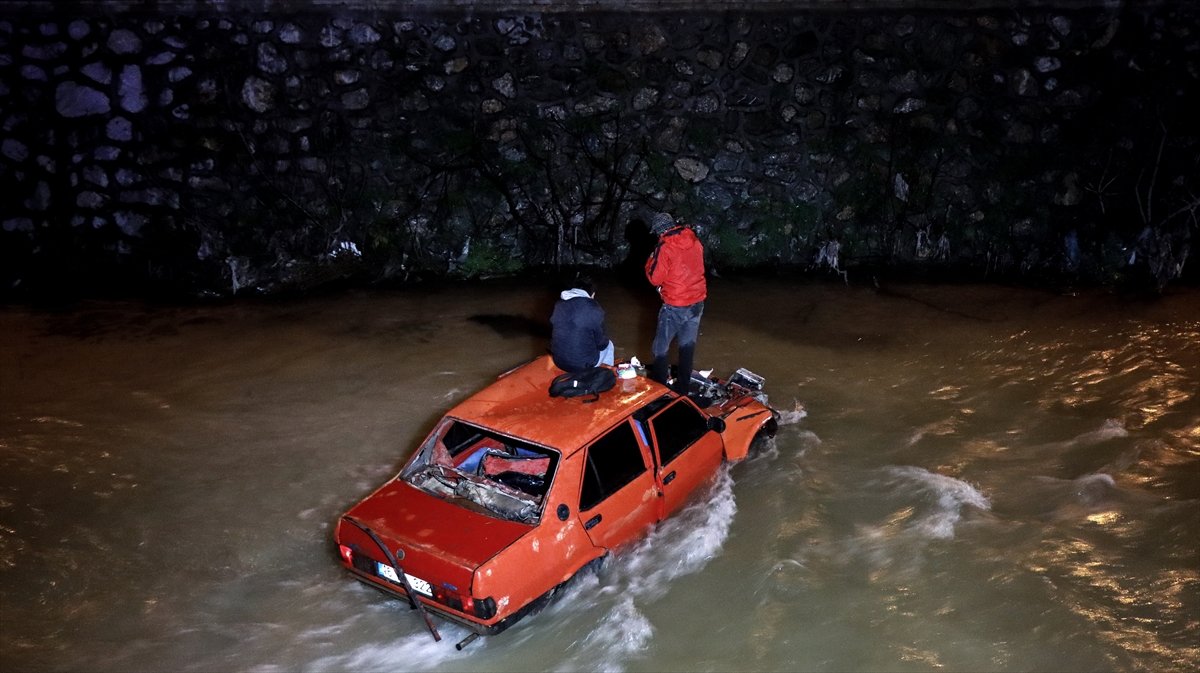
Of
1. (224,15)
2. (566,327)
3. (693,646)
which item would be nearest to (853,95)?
(566,327)

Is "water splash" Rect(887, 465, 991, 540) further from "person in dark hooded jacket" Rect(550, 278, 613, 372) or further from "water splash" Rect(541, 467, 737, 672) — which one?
"person in dark hooded jacket" Rect(550, 278, 613, 372)

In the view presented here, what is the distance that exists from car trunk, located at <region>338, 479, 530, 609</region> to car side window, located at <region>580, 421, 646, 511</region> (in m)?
0.59

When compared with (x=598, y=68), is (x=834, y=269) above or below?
below

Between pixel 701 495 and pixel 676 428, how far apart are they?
703 millimetres

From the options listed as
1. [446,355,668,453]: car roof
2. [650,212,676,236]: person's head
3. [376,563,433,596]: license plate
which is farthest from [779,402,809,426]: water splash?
[376,563,433,596]: license plate

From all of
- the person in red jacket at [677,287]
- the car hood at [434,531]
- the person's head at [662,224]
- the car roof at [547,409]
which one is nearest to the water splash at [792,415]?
the person in red jacket at [677,287]

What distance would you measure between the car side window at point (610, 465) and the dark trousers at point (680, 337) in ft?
7.07

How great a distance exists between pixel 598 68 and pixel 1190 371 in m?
8.18

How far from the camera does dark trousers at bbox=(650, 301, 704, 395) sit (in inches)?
376

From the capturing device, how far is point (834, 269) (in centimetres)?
1440

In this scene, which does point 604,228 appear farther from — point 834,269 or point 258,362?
point 258,362

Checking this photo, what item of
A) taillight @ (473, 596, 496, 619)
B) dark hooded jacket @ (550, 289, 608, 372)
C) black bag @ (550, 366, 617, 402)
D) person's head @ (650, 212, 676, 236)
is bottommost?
taillight @ (473, 596, 496, 619)

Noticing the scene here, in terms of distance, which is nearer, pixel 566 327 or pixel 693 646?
pixel 693 646

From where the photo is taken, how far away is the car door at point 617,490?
700 centimetres
